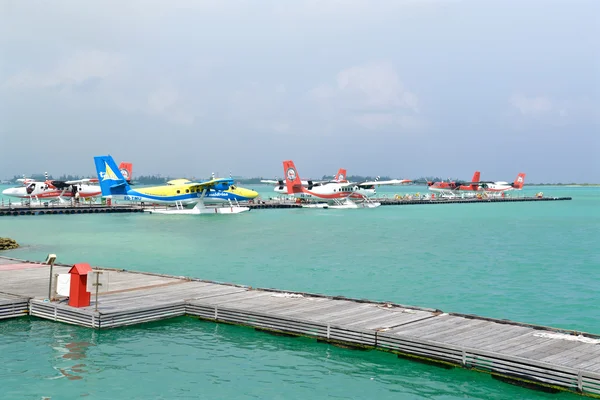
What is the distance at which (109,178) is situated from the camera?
61.9m

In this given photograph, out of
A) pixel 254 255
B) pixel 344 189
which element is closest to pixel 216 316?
pixel 254 255

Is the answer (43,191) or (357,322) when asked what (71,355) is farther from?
(43,191)

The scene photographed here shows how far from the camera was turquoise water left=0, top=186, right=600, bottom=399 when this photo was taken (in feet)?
34.8

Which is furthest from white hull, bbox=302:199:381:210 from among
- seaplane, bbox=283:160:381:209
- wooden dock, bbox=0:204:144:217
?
wooden dock, bbox=0:204:144:217

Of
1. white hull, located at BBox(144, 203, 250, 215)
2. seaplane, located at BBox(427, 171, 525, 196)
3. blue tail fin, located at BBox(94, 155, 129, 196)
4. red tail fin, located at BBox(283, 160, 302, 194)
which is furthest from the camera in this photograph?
seaplane, located at BBox(427, 171, 525, 196)

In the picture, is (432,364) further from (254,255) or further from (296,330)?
(254,255)

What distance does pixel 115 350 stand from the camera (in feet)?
40.3

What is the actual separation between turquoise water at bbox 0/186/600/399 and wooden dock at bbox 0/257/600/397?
27 cm

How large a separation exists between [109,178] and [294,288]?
45.9 metres

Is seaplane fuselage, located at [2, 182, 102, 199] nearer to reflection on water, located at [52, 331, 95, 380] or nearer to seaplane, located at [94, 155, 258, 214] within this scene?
seaplane, located at [94, 155, 258, 214]

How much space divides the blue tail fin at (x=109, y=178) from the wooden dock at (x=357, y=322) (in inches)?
1748

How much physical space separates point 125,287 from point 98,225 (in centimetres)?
3423

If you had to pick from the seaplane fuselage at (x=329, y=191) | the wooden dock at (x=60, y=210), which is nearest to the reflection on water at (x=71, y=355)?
the wooden dock at (x=60, y=210)

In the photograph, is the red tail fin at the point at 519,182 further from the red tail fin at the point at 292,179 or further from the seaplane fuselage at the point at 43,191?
the seaplane fuselage at the point at 43,191
